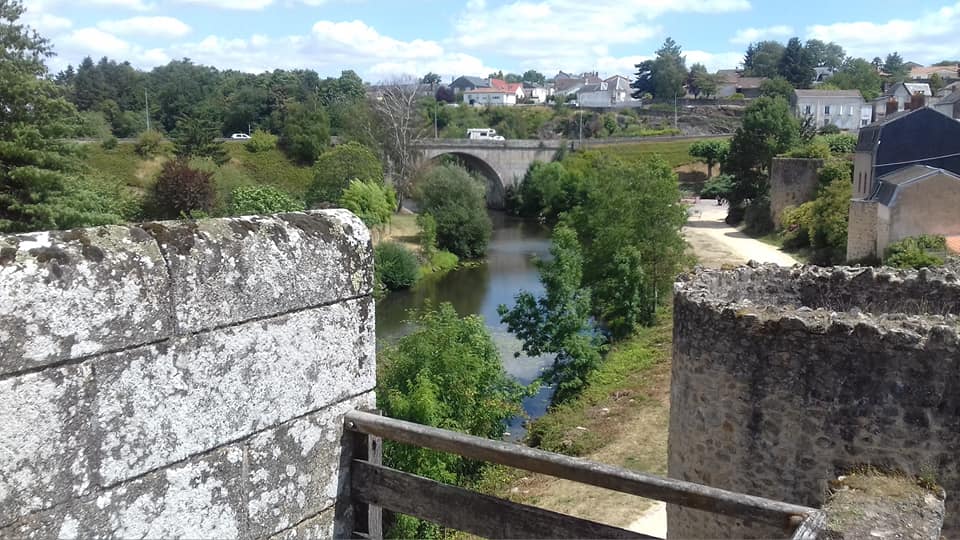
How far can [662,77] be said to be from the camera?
362ft

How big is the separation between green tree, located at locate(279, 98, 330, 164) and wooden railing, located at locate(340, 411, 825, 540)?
5548cm

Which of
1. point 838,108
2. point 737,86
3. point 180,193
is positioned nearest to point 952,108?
point 180,193

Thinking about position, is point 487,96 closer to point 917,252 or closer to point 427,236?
point 427,236

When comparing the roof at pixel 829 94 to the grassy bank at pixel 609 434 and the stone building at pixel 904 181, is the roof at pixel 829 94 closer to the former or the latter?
the stone building at pixel 904 181

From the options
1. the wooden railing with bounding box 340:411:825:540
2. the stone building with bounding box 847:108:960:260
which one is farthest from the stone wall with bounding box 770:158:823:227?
the wooden railing with bounding box 340:411:825:540

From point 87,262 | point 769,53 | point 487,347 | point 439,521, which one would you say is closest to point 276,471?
point 439,521

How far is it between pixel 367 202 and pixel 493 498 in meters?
35.4

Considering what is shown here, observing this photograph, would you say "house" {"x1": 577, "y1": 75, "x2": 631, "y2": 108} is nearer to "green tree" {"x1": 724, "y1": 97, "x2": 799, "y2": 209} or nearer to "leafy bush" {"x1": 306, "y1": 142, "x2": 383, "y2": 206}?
"green tree" {"x1": 724, "y1": 97, "x2": 799, "y2": 209}

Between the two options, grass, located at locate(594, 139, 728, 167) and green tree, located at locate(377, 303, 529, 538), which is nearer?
green tree, located at locate(377, 303, 529, 538)

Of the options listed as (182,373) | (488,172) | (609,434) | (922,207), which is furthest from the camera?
(488,172)

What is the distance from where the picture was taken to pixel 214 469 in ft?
8.52

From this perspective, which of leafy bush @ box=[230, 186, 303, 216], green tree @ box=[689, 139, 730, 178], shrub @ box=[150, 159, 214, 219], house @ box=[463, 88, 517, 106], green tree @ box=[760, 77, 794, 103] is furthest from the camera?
house @ box=[463, 88, 517, 106]

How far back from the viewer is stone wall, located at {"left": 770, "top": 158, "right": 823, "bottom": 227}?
36.8 meters

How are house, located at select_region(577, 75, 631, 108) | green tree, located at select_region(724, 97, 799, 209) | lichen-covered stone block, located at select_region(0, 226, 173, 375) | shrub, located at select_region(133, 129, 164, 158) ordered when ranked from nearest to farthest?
lichen-covered stone block, located at select_region(0, 226, 173, 375)
green tree, located at select_region(724, 97, 799, 209)
shrub, located at select_region(133, 129, 164, 158)
house, located at select_region(577, 75, 631, 108)
